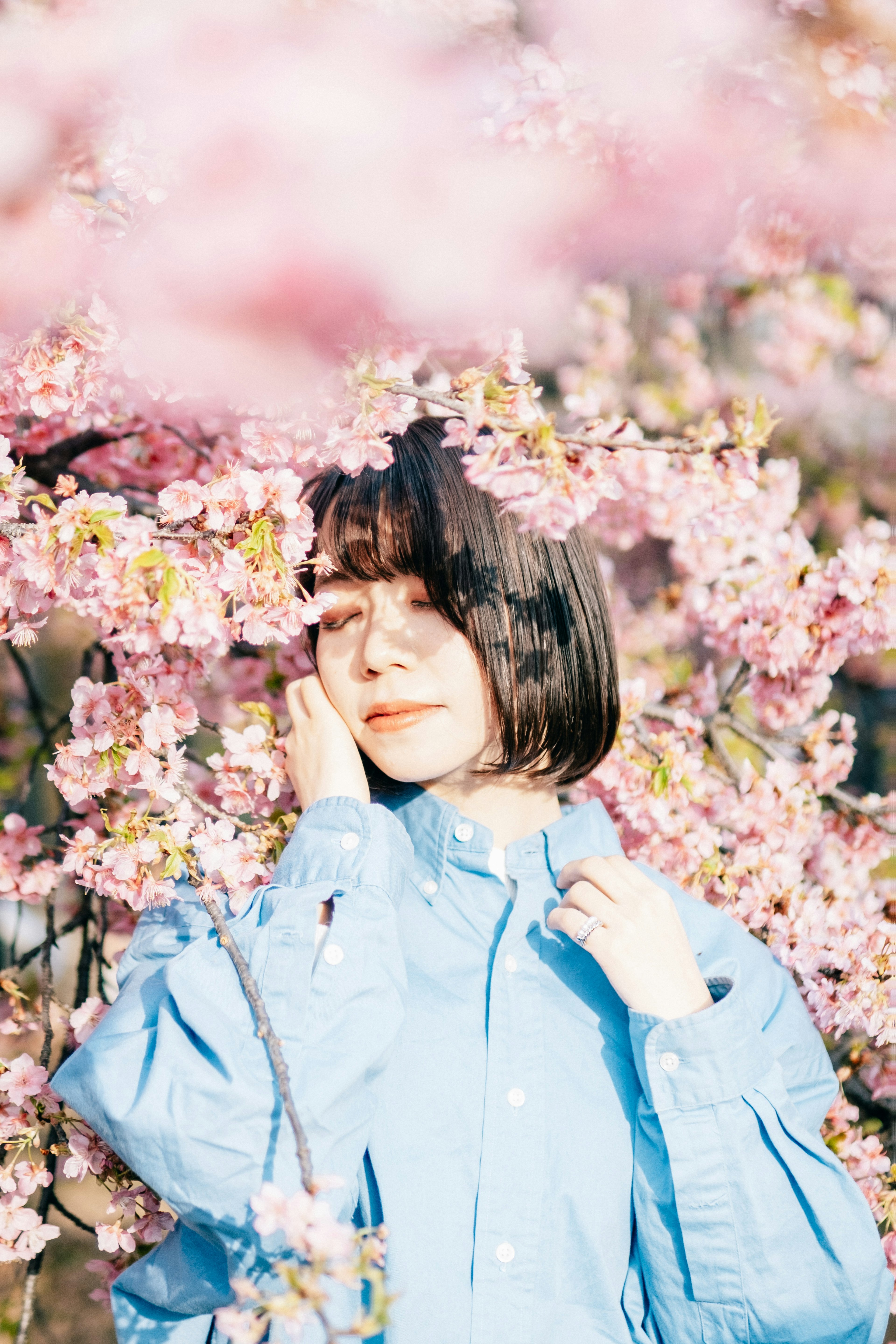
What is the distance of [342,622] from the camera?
1.27 metres

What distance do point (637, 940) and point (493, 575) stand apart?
0.53 meters

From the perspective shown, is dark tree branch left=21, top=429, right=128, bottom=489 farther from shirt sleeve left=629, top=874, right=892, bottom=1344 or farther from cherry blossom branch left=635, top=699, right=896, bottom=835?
shirt sleeve left=629, top=874, right=892, bottom=1344

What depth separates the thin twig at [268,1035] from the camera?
81 cm

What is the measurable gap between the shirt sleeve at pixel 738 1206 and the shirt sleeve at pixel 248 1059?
0.36 meters

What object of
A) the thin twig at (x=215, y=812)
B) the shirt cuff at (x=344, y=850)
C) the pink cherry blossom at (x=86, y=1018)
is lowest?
the pink cherry blossom at (x=86, y=1018)

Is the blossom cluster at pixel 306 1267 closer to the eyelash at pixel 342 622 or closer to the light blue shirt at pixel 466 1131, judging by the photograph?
the light blue shirt at pixel 466 1131

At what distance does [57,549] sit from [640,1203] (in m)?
1.08

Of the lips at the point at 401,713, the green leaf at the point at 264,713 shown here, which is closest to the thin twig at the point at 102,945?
the green leaf at the point at 264,713

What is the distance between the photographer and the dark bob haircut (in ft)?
3.96

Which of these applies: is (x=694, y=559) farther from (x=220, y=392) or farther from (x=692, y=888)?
(x=220, y=392)

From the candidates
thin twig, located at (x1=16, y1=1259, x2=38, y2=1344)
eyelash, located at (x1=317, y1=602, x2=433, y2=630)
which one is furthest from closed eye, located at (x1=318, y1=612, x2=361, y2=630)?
thin twig, located at (x1=16, y1=1259, x2=38, y2=1344)

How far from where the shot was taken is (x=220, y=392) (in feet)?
4.13

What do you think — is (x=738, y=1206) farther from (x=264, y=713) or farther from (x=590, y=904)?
(x=264, y=713)

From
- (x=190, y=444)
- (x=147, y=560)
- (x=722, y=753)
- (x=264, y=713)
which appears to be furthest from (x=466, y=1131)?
Answer: (x=190, y=444)
